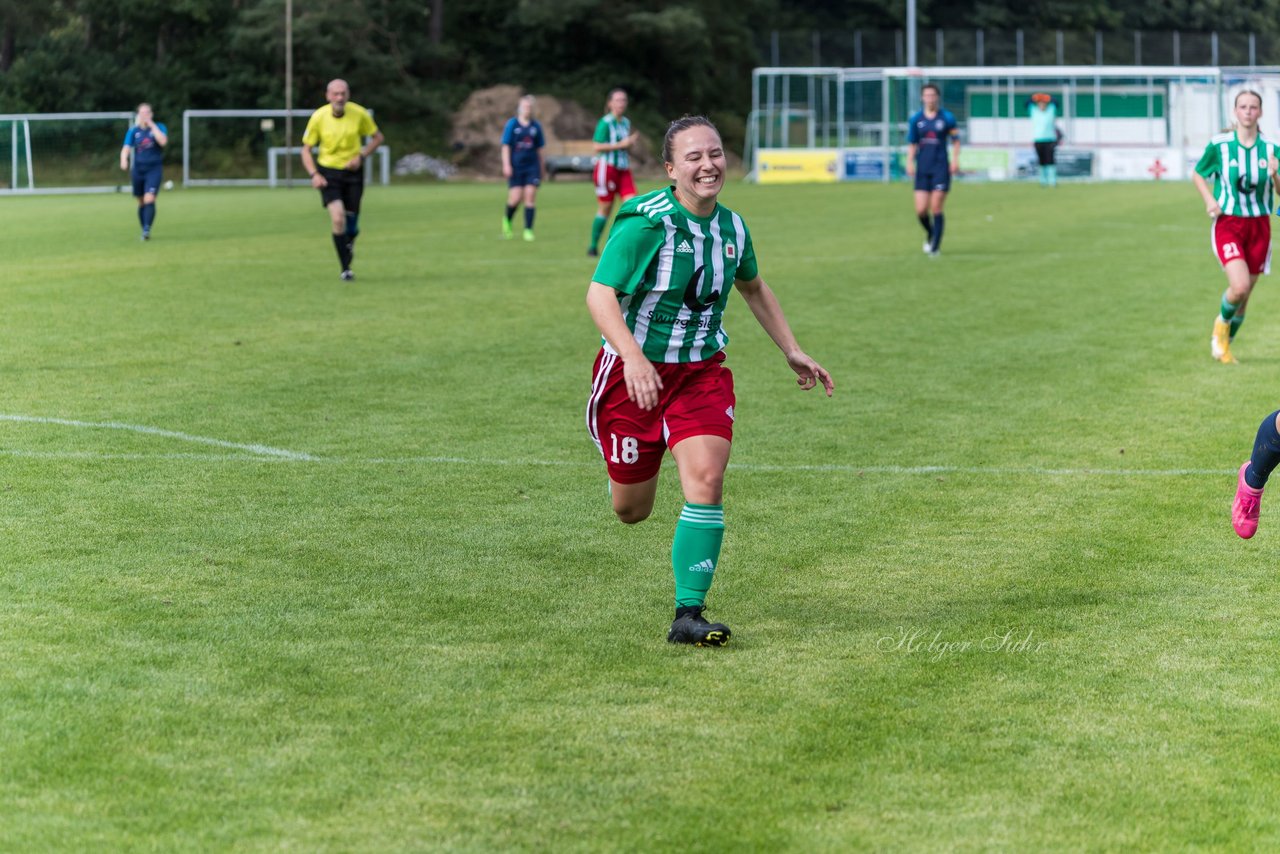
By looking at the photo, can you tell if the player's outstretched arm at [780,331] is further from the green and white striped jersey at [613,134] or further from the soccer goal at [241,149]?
the soccer goal at [241,149]

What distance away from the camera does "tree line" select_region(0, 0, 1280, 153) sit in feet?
174

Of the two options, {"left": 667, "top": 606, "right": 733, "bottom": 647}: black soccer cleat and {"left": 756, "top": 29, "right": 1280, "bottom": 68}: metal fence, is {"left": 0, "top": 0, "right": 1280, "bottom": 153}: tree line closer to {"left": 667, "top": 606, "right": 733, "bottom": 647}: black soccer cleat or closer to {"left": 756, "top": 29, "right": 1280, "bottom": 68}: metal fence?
{"left": 756, "top": 29, "right": 1280, "bottom": 68}: metal fence

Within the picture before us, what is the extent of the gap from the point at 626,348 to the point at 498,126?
171ft

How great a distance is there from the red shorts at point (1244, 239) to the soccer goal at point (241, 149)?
37.0 metres

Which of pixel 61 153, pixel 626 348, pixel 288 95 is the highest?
pixel 288 95

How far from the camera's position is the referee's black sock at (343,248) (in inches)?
708

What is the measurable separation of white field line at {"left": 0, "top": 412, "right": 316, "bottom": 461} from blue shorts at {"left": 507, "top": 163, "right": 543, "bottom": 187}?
14.8 meters

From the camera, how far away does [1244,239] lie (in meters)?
12.1

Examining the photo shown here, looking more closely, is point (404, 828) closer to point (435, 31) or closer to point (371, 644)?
point (371, 644)

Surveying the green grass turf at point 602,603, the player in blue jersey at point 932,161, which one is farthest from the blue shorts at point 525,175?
the green grass turf at point 602,603

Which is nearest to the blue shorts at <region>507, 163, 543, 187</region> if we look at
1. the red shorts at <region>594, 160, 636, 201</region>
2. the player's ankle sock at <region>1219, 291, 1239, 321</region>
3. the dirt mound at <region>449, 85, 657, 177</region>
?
the red shorts at <region>594, 160, 636, 201</region>

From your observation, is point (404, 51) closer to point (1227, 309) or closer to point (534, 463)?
point (1227, 309)

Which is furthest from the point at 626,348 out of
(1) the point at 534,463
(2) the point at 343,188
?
(2) the point at 343,188

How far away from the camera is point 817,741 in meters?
4.58
